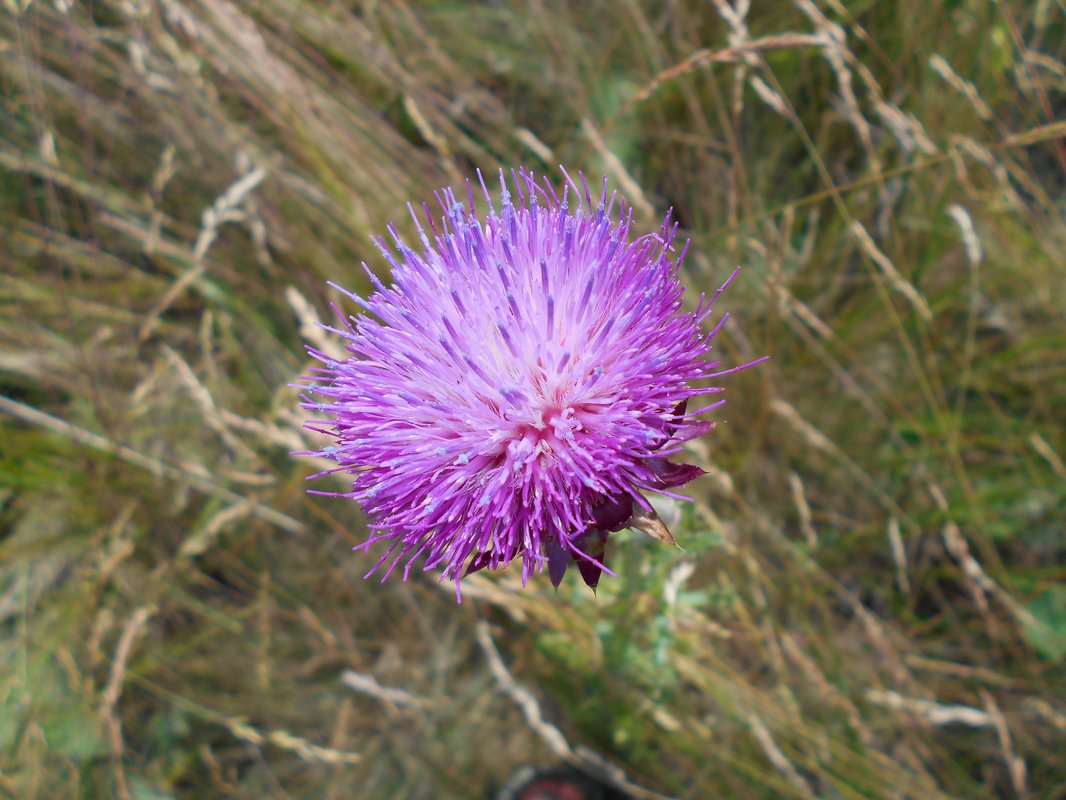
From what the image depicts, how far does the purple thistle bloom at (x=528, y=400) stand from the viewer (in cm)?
190

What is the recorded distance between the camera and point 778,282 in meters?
2.83

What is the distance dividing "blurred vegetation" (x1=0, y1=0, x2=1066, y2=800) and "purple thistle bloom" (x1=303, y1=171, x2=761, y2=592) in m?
0.73

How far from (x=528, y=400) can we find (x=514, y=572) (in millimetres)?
1175

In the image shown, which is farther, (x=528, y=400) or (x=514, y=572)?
(x=514, y=572)

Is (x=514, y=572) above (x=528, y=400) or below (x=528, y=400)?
below

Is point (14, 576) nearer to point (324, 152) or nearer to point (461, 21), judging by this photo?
point (324, 152)

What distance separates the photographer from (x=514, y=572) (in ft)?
9.54

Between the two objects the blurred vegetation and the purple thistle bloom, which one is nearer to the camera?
the purple thistle bloom

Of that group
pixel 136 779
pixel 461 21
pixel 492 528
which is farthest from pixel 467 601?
pixel 461 21

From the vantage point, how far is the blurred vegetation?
9.61 feet

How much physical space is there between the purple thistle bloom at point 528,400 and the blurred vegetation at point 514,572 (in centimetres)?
73

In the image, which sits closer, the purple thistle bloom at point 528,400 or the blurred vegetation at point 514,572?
the purple thistle bloom at point 528,400

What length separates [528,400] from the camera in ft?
6.38

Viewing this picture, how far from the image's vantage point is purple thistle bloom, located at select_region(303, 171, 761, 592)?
1901 mm
